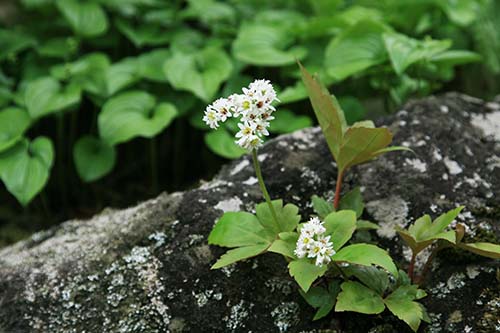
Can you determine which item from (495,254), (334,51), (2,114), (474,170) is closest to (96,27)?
(2,114)

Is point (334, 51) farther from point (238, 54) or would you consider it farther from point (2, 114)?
point (2, 114)

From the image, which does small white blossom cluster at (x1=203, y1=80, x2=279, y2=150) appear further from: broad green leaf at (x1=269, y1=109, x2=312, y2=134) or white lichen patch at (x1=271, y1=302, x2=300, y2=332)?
broad green leaf at (x1=269, y1=109, x2=312, y2=134)

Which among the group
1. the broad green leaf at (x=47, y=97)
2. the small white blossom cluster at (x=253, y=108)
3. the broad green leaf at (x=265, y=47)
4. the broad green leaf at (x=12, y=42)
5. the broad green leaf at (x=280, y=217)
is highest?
the small white blossom cluster at (x=253, y=108)

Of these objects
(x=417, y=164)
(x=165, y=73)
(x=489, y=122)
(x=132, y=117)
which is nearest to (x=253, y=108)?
(x=417, y=164)

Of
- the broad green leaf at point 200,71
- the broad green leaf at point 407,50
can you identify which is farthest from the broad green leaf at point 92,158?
the broad green leaf at point 407,50

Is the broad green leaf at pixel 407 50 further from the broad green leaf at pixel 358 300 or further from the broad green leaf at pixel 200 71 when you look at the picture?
the broad green leaf at pixel 358 300

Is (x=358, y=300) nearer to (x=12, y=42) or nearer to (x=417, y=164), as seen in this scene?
(x=417, y=164)

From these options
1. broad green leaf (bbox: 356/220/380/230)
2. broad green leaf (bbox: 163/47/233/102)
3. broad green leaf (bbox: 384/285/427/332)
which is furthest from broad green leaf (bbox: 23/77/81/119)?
broad green leaf (bbox: 384/285/427/332)
